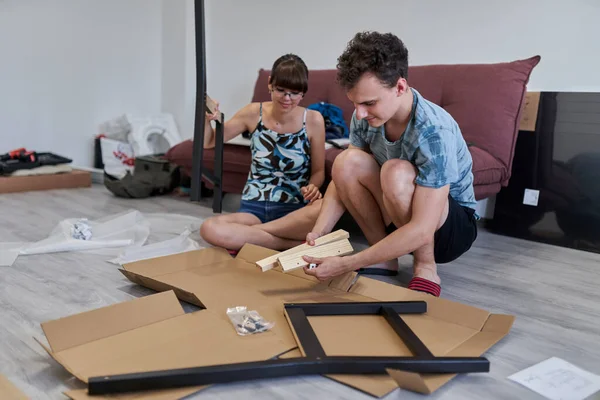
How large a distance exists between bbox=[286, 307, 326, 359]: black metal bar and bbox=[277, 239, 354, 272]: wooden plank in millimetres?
159

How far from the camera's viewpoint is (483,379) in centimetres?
113

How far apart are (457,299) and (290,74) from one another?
0.91 m

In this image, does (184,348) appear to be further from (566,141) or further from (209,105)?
(566,141)

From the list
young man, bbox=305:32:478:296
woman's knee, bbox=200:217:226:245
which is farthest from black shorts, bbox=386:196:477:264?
woman's knee, bbox=200:217:226:245

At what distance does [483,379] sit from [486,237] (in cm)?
151

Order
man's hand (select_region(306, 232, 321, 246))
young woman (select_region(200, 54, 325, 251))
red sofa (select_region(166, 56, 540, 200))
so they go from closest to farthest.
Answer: man's hand (select_region(306, 232, 321, 246)) < young woman (select_region(200, 54, 325, 251)) < red sofa (select_region(166, 56, 540, 200))

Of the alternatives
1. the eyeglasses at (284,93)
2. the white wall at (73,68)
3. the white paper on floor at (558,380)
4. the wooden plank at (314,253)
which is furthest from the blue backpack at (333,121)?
the white wall at (73,68)

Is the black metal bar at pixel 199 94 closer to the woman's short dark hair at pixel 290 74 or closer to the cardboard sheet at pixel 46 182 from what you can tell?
the woman's short dark hair at pixel 290 74

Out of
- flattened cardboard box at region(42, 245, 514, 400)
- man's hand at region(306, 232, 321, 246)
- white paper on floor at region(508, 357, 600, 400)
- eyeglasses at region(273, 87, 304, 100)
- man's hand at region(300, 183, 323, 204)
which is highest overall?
eyeglasses at region(273, 87, 304, 100)

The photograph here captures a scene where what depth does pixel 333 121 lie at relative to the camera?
8.52ft

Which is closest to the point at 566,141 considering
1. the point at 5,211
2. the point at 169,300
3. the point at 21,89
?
the point at 169,300

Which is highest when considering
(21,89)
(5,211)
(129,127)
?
(21,89)

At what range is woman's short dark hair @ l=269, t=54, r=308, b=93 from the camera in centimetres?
183

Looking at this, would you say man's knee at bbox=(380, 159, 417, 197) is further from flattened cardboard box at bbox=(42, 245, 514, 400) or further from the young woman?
the young woman
